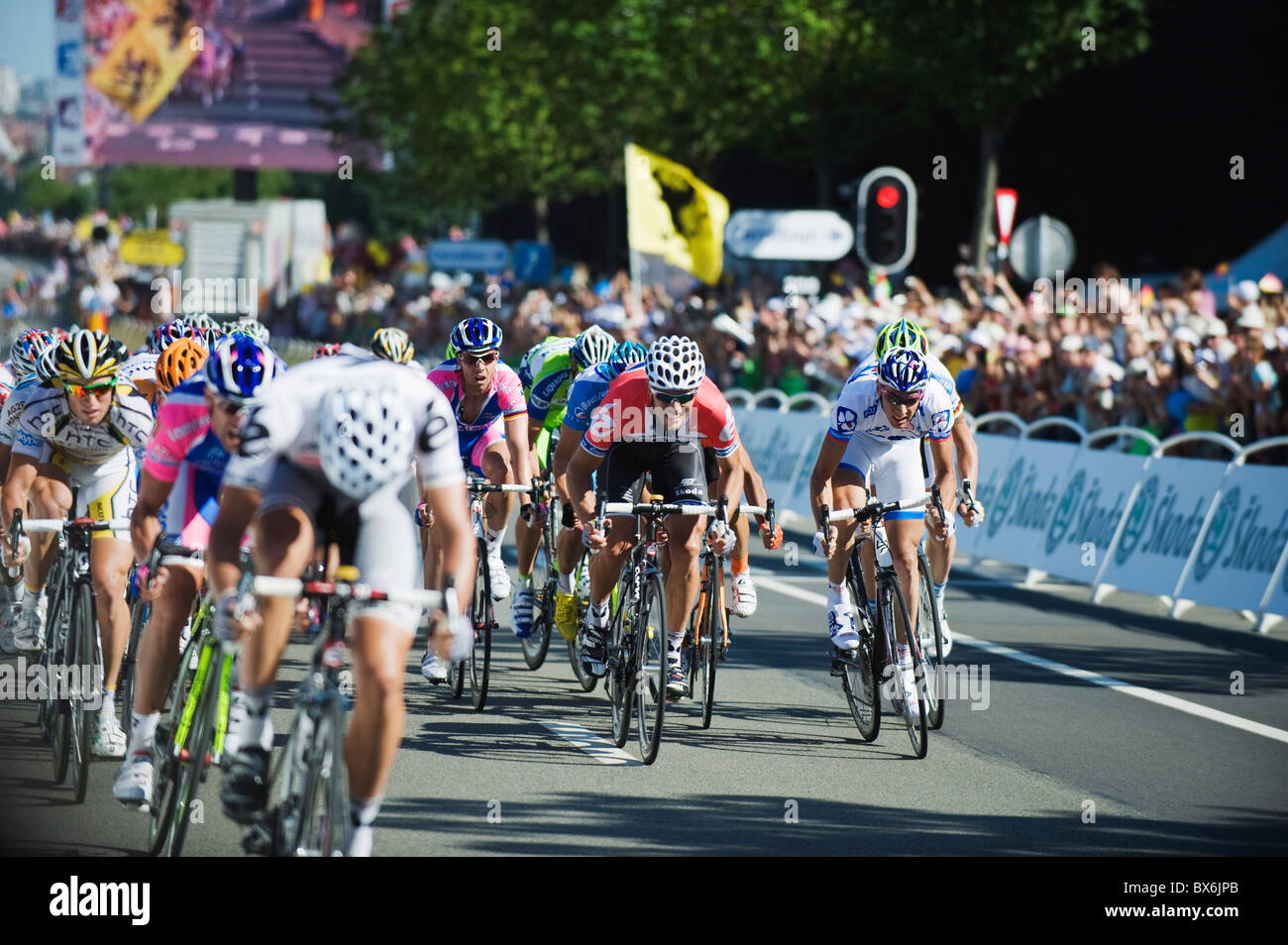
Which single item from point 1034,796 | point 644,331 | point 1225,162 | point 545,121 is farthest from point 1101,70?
point 1034,796

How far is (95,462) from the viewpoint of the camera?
880 centimetres

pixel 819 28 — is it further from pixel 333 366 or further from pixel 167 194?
pixel 167 194

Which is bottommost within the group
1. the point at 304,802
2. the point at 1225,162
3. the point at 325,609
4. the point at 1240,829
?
the point at 1240,829

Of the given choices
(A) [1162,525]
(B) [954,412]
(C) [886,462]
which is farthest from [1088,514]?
(C) [886,462]

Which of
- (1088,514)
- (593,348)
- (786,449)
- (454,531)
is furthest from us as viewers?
(786,449)

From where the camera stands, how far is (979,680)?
1103cm

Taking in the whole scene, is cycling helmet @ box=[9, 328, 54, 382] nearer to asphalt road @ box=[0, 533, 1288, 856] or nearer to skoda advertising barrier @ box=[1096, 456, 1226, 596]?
asphalt road @ box=[0, 533, 1288, 856]

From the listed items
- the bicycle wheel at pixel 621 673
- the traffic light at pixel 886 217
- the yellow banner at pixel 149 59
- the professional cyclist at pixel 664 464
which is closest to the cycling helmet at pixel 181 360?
the professional cyclist at pixel 664 464

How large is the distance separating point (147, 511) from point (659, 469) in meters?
3.11

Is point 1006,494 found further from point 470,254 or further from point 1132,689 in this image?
point 470,254

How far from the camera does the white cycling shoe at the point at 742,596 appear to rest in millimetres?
10023

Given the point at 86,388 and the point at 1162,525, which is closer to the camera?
the point at 86,388

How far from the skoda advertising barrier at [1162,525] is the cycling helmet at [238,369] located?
352 inches

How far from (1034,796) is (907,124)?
28.1 metres
